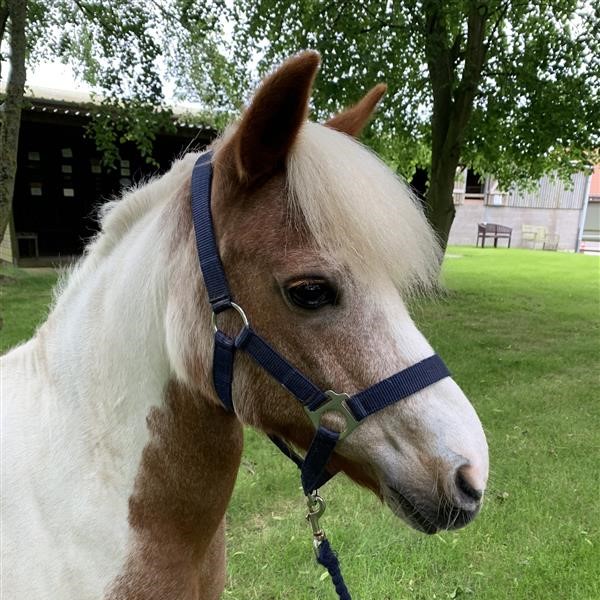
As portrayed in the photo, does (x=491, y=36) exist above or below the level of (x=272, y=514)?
above

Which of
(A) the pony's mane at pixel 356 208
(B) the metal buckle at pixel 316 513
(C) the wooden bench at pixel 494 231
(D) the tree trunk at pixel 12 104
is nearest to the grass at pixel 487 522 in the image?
(A) the pony's mane at pixel 356 208

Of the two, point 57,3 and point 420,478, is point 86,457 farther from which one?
point 57,3

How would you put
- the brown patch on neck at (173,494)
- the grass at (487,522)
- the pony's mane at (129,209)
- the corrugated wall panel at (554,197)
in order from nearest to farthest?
the brown patch on neck at (173,494) → the pony's mane at (129,209) → the grass at (487,522) → the corrugated wall panel at (554,197)

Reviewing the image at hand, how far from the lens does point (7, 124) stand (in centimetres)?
500

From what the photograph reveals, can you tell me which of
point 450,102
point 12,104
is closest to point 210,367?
point 12,104

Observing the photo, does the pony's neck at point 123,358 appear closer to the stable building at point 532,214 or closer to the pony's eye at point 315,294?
the pony's eye at point 315,294

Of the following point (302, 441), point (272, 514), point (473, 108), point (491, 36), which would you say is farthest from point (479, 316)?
point (302, 441)

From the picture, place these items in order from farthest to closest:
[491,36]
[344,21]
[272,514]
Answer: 1. [491,36]
2. [344,21]
3. [272,514]

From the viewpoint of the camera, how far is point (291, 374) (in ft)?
3.57

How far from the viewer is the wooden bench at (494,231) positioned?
87.1 feet

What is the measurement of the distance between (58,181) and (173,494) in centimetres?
1404

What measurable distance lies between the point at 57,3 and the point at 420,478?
34.2ft

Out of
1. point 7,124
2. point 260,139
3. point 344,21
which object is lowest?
point 260,139

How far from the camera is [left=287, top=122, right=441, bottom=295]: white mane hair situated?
1062mm
